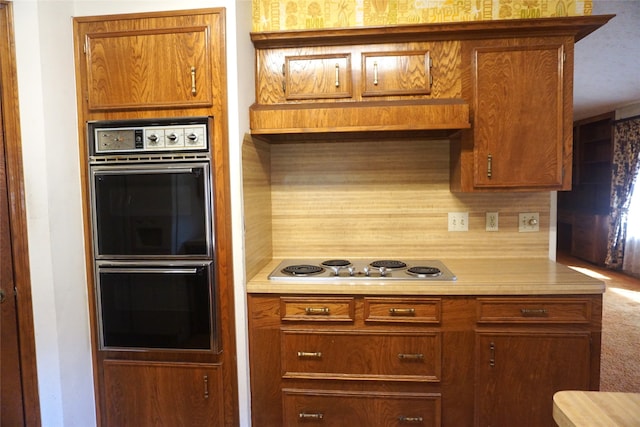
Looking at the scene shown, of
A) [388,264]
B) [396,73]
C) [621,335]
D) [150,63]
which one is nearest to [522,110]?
[396,73]

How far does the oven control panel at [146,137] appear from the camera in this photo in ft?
5.31

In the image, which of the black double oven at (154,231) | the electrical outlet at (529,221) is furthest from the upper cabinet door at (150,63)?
the electrical outlet at (529,221)

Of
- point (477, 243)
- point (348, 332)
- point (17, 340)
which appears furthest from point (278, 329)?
point (477, 243)

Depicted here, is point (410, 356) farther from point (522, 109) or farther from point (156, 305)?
point (522, 109)

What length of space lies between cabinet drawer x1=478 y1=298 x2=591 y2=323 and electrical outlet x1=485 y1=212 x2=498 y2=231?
0.59 m

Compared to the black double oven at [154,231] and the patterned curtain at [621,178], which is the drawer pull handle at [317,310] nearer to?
the black double oven at [154,231]

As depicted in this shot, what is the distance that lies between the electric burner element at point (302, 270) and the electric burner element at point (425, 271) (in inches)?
18.5

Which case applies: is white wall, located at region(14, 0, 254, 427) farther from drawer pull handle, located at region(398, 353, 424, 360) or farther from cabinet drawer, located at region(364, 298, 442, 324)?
drawer pull handle, located at region(398, 353, 424, 360)

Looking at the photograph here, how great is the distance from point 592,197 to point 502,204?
545 centimetres

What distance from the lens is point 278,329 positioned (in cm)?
174

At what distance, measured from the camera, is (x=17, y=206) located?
1538 mm

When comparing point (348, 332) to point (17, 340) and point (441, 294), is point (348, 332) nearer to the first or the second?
point (441, 294)

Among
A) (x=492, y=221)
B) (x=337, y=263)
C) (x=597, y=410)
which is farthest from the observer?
(x=492, y=221)

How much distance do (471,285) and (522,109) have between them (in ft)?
2.98
